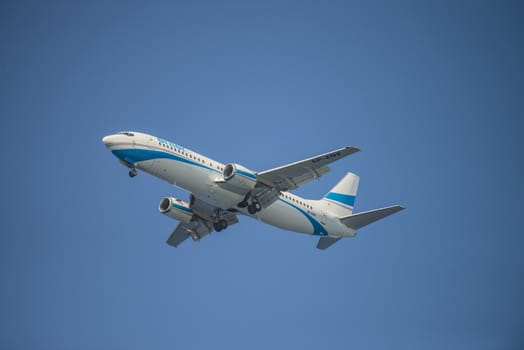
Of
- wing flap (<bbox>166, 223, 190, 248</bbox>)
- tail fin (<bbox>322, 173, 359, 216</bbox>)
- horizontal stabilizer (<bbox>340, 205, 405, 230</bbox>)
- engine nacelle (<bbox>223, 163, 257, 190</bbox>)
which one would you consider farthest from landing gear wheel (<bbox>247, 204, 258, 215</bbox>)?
wing flap (<bbox>166, 223, 190, 248</bbox>)

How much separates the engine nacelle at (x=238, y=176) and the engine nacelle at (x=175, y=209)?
6710 mm

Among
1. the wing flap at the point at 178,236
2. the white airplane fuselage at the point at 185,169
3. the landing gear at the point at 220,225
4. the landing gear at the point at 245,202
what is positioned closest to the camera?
the white airplane fuselage at the point at 185,169

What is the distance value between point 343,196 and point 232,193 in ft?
37.0

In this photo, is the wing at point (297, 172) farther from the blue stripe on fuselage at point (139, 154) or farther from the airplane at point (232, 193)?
the blue stripe on fuselage at point (139, 154)

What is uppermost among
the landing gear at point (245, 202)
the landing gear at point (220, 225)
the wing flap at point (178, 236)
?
the landing gear at point (245, 202)

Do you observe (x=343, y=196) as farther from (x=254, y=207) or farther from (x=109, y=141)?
(x=109, y=141)

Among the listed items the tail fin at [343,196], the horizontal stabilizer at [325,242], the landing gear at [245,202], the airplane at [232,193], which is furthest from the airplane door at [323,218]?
the landing gear at [245,202]

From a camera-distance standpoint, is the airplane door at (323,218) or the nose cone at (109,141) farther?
the airplane door at (323,218)

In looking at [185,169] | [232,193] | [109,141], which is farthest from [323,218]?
[109,141]

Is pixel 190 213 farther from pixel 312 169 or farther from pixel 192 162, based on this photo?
pixel 312 169

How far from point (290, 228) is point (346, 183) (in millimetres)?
8006

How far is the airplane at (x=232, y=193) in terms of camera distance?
38469 mm

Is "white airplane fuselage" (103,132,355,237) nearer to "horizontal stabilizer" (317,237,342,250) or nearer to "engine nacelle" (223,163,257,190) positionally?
"engine nacelle" (223,163,257,190)

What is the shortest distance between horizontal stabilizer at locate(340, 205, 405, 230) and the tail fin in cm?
181
